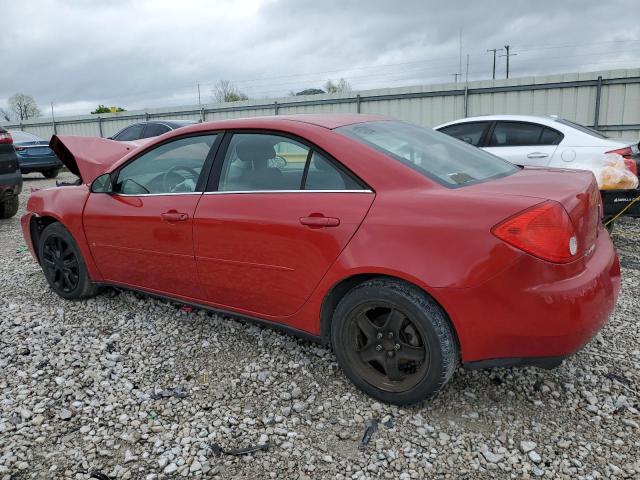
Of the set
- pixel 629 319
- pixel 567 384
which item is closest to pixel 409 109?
pixel 629 319

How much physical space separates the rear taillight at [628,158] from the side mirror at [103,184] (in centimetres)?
519

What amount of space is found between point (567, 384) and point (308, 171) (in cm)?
187

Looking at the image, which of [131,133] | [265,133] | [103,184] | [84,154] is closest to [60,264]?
[103,184]

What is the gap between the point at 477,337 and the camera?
2385 mm

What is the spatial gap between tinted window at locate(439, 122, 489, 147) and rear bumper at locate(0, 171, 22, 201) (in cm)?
618

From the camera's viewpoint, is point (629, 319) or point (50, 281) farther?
point (50, 281)

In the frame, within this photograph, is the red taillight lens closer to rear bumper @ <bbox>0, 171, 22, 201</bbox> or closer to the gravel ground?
the gravel ground

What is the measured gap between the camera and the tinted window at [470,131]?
6902 mm

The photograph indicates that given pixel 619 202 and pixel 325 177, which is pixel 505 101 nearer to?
pixel 619 202

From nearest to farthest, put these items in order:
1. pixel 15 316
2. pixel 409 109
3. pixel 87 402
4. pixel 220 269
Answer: pixel 87 402
pixel 220 269
pixel 15 316
pixel 409 109

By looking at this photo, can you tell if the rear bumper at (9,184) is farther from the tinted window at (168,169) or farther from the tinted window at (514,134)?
the tinted window at (514,134)

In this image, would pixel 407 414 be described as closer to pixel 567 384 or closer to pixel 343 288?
pixel 343 288

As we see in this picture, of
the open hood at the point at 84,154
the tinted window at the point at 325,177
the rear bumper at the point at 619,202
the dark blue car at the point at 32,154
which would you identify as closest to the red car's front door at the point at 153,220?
the tinted window at the point at 325,177

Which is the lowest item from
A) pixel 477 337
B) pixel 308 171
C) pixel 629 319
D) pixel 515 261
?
pixel 629 319
